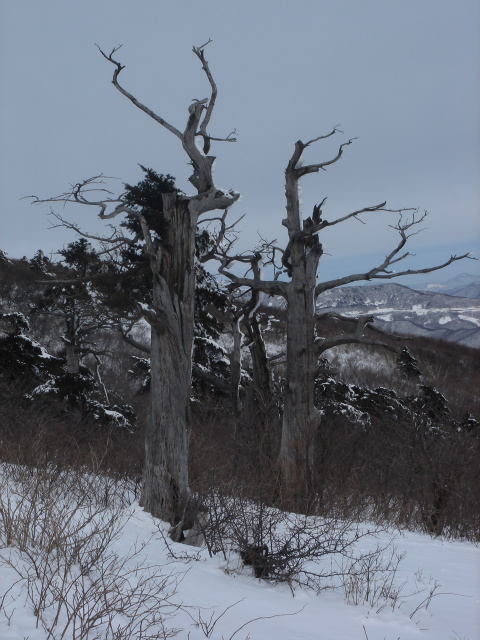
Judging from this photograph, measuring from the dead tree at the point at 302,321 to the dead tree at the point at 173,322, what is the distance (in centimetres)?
379

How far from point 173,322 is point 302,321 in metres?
4.75

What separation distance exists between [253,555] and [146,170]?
1087 cm

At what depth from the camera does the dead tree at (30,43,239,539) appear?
317 inches

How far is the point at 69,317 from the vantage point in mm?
22844

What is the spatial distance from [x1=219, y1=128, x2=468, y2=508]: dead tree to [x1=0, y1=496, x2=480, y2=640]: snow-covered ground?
17.1ft

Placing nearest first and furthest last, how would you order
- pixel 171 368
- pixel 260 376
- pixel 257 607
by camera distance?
pixel 257 607 → pixel 171 368 → pixel 260 376

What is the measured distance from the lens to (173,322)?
8484mm

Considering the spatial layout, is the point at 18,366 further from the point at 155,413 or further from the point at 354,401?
the point at 354,401

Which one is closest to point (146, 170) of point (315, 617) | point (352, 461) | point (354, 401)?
point (352, 461)

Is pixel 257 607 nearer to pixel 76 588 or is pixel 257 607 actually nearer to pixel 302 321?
pixel 76 588

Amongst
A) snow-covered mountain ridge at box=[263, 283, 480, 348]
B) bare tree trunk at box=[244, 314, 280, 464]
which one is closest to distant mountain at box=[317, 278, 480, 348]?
snow-covered mountain ridge at box=[263, 283, 480, 348]

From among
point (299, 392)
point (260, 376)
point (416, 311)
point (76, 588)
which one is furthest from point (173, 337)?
point (416, 311)

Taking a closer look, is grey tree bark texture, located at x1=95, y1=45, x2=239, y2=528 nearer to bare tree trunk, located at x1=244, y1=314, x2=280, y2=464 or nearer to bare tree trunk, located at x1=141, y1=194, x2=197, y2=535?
bare tree trunk, located at x1=141, y1=194, x2=197, y2=535

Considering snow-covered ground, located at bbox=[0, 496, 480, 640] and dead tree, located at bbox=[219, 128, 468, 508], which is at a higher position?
dead tree, located at bbox=[219, 128, 468, 508]
